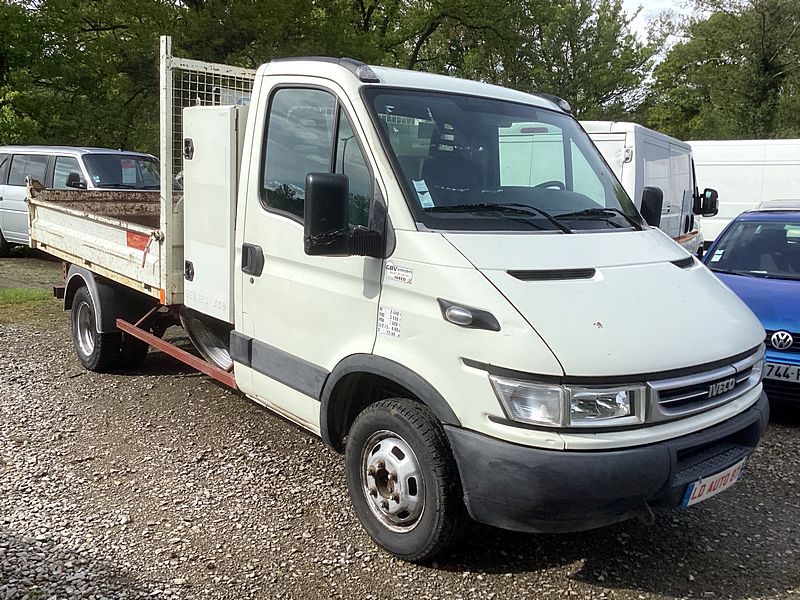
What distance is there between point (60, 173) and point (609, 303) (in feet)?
36.9

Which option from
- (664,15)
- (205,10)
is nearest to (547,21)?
(664,15)

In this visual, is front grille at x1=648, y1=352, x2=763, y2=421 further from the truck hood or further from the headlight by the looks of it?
the headlight

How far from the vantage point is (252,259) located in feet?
14.2

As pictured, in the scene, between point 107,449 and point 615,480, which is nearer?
point 615,480

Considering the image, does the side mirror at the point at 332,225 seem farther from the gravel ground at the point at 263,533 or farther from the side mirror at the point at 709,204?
the side mirror at the point at 709,204

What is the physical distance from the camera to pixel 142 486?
445 centimetres

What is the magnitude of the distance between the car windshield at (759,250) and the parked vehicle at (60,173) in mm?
8782

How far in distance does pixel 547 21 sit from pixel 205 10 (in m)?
14.2

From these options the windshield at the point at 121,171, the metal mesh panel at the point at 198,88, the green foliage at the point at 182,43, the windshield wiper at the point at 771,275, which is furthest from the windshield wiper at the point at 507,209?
the green foliage at the point at 182,43

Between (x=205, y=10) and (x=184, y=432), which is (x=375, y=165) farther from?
(x=205, y=10)

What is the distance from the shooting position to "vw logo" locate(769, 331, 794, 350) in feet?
18.4

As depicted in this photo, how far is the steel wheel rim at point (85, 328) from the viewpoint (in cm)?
662

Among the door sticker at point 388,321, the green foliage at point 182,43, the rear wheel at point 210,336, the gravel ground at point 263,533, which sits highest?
the green foliage at point 182,43

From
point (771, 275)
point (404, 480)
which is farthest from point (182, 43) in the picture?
point (404, 480)
